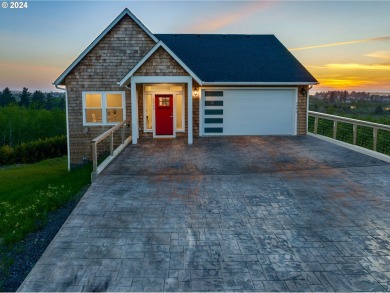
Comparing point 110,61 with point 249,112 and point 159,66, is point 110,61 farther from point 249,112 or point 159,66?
point 249,112

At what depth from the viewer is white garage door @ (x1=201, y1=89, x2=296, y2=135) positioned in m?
16.9

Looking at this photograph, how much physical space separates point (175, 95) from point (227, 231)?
35.4ft

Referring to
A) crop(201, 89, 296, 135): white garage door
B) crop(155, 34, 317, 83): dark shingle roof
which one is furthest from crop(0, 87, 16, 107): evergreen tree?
crop(201, 89, 296, 135): white garage door

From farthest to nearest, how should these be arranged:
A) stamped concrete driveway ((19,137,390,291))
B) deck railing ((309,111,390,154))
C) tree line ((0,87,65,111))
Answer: tree line ((0,87,65,111)) → deck railing ((309,111,390,154)) → stamped concrete driveway ((19,137,390,291))

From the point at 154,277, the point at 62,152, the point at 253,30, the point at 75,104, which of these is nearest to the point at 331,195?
the point at 154,277

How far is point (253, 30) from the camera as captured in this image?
77.4 ft

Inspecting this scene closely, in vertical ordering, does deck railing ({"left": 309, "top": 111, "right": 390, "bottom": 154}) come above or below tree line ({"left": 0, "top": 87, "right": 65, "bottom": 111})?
below

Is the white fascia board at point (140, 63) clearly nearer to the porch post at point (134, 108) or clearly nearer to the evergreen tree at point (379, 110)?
the porch post at point (134, 108)

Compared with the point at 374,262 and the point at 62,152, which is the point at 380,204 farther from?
the point at 62,152

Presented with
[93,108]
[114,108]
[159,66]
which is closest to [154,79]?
[159,66]

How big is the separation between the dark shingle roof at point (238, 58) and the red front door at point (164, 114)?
1982 millimetres

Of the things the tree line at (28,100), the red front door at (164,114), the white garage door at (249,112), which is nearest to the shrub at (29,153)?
the red front door at (164,114)

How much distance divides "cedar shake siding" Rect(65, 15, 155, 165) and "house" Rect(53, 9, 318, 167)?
0.14ft

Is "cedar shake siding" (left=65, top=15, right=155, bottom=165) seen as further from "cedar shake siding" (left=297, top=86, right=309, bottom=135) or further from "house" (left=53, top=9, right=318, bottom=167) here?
"cedar shake siding" (left=297, top=86, right=309, bottom=135)
